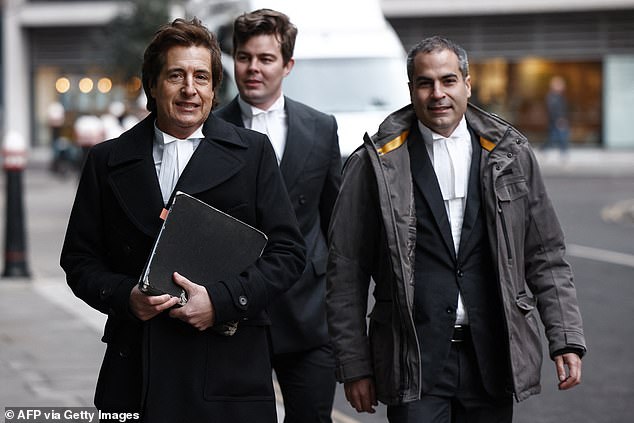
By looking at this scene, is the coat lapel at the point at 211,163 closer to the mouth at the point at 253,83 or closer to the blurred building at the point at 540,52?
the mouth at the point at 253,83

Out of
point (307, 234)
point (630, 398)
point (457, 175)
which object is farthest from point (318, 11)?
point (457, 175)

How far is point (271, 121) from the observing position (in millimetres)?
5230

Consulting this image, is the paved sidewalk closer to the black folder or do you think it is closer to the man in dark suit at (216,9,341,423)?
the man in dark suit at (216,9,341,423)

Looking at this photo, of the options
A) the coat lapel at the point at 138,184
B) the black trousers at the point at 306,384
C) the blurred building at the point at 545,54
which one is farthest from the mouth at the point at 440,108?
the blurred building at the point at 545,54

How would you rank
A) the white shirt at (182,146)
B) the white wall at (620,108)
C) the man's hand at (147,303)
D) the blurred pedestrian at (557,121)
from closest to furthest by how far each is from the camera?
the man's hand at (147,303) → the white shirt at (182,146) → the blurred pedestrian at (557,121) → the white wall at (620,108)

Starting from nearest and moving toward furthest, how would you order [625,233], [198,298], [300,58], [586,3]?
[198,298] < [300,58] < [625,233] < [586,3]

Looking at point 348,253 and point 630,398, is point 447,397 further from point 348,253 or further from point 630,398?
point 630,398

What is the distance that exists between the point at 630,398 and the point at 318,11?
8842mm

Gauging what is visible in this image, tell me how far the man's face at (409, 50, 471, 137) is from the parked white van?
8755 millimetres

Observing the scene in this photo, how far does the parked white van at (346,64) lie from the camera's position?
13750 mm

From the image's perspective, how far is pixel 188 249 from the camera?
11.7 ft

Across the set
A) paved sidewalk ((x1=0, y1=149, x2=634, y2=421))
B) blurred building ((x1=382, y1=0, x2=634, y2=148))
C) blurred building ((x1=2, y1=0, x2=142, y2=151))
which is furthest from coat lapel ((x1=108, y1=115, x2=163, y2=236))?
blurred building ((x1=2, y1=0, x2=142, y2=151))

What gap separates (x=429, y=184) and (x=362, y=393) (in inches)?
29.4

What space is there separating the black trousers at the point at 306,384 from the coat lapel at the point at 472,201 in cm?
A: 121
